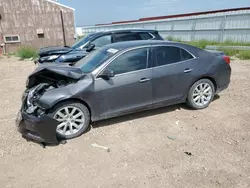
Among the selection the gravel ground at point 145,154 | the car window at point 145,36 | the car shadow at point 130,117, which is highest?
the car window at point 145,36

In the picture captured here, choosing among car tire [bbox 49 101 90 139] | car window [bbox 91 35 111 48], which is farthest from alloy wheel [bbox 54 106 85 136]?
car window [bbox 91 35 111 48]

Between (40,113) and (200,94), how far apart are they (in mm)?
3295

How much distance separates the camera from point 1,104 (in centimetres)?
538

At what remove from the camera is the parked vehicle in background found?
3.37m

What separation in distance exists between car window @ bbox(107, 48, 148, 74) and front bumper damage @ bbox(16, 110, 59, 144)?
1390 millimetres

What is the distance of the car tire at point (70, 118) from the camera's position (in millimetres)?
3441

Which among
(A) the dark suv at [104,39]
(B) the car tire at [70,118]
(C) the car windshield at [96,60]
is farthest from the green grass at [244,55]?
(B) the car tire at [70,118]

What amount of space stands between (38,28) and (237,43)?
1449 centimetres

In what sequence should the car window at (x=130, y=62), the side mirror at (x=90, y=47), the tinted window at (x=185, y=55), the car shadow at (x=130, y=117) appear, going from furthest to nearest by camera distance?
the side mirror at (x=90, y=47), the tinted window at (x=185, y=55), the car shadow at (x=130, y=117), the car window at (x=130, y=62)

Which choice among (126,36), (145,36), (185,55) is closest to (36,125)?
(185,55)

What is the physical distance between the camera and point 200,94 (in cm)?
458

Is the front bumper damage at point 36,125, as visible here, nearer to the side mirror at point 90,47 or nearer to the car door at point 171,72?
the car door at point 171,72

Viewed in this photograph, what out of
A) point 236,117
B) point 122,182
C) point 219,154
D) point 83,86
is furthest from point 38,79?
point 236,117

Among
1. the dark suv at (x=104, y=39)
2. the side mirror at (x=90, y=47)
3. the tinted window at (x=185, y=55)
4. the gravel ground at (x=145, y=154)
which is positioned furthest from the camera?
the dark suv at (x=104, y=39)
